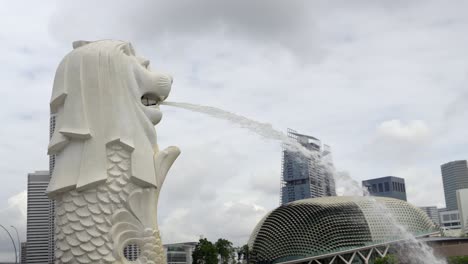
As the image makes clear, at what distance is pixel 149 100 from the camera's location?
17375 mm

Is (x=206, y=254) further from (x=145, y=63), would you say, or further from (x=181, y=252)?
(x=181, y=252)

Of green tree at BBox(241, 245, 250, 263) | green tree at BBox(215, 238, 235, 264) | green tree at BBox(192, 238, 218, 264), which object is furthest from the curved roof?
green tree at BBox(192, 238, 218, 264)

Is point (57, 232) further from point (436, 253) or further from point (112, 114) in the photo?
point (436, 253)

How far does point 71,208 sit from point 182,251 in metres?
72.9

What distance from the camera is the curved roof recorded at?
186 ft

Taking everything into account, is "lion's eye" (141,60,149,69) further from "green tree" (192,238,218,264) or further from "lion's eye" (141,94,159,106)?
"green tree" (192,238,218,264)

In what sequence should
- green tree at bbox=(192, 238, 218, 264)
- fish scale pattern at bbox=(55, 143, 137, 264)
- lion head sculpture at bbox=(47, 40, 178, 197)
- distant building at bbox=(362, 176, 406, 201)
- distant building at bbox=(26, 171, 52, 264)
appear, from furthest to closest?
distant building at bbox=(362, 176, 406, 201)
distant building at bbox=(26, 171, 52, 264)
green tree at bbox=(192, 238, 218, 264)
lion head sculpture at bbox=(47, 40, 178, 197)
fish scale pattern at bbox=(55, 143, 137, 264)

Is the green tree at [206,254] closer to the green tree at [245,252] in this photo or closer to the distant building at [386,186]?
the green tree at [245,252]

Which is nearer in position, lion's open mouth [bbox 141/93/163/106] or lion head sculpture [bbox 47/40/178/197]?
lion head sculpture [bbox 47/40/178/197]

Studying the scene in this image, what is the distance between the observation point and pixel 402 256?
4694 centimetres

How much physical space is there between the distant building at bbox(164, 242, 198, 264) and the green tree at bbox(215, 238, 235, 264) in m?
35.5

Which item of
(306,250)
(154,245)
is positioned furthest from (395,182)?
(154,245)

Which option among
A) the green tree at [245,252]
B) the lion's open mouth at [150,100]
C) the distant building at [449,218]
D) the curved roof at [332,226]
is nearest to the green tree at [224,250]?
the green tree at [245,252]

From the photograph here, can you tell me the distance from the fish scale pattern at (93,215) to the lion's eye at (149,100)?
7.16 feet
